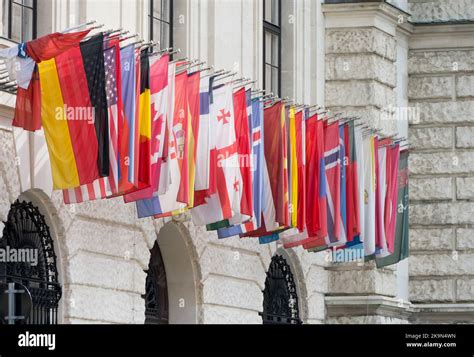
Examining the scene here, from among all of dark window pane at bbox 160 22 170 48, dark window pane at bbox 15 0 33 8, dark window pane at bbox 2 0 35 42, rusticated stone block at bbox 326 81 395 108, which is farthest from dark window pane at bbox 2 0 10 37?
rusticated stone block at bbox 326 81 395 108

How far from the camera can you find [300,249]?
32625 mm

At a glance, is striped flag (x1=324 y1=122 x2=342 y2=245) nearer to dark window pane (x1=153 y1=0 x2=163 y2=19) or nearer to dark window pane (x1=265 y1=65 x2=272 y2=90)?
dark window pane (x1=265 y1=65 x2=272 y2=90)

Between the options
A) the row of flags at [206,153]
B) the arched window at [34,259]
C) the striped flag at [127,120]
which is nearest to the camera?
the row of flags at [206,153]

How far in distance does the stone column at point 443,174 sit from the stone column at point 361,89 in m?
1.67

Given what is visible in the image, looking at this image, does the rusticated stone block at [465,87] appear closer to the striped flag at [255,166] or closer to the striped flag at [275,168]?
the striped flag at [275,168]

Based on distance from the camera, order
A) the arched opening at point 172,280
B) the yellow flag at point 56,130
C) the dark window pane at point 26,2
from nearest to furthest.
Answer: the yellow flag at point 56,130, the dark window pane at point 26,2, the arched opening at point 172,280

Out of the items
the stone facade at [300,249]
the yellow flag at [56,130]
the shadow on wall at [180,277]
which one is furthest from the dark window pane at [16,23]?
the shadow on wall at [180,277]

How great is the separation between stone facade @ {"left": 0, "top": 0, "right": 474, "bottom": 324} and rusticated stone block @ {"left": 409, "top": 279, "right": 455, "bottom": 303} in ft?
0.10

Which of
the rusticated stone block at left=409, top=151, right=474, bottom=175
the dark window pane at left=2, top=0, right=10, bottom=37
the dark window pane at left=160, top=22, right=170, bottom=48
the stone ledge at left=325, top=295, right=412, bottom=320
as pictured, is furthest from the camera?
the rusticated stone block at left=409, top=151, right=474, bottom=175

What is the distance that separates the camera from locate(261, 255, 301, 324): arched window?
104 ft

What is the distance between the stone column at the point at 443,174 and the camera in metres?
36.6

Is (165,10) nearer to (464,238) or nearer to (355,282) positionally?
(355,282)

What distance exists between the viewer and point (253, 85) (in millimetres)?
30906

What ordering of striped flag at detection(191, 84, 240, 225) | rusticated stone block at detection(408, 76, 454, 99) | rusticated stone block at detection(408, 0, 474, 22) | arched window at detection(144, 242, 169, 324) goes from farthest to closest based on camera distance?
rusticated stone block at detection(408, 0, 474, 22) < rusticated stone block at detection(408, 76, 454, 99) < arched window at detection(144, 242, 169, 324) < striped flag at detection(191, 84, 240, 225)
